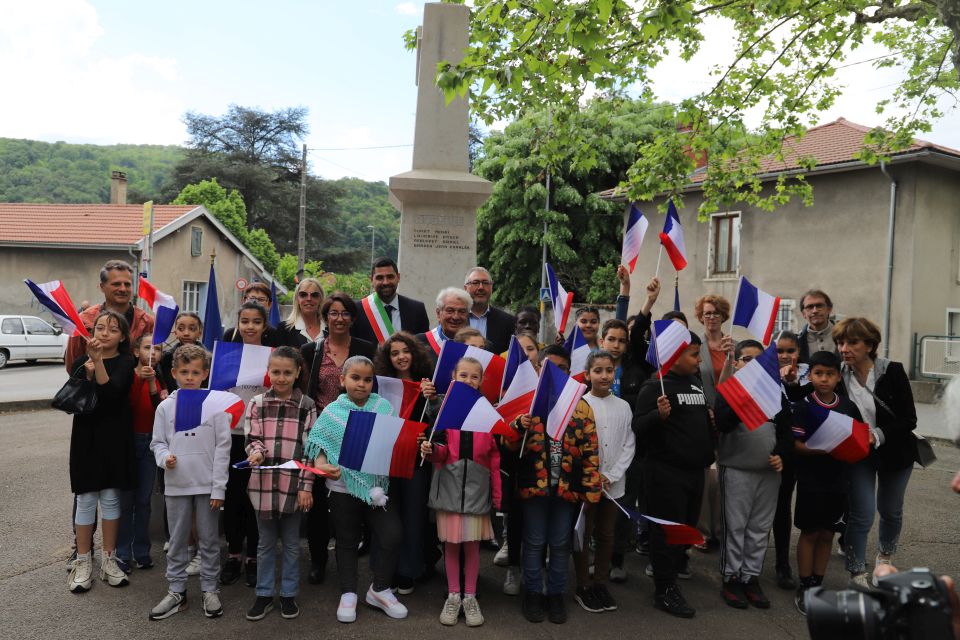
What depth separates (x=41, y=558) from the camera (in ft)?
16.7

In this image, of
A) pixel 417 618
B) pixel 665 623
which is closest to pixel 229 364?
pixel 417 618

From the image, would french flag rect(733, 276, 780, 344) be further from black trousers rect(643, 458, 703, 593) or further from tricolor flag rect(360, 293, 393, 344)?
tricolor flag rect(360, 293, 393, 344)

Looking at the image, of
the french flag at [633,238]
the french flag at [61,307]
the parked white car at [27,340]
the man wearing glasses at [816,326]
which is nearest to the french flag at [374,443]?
the french flag at [61,307]

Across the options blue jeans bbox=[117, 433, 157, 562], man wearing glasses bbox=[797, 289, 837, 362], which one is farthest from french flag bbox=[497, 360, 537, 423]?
blue jeans bbox=[117, 433, 157, 562]

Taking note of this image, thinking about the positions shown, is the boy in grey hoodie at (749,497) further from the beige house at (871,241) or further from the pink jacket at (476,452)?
the beige house at (871,241)

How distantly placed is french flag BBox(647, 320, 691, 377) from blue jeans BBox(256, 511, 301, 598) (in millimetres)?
2341

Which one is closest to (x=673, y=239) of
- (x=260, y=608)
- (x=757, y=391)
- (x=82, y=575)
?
(x=757, y=391)

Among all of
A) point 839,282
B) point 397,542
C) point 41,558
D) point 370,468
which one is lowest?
point 41,558

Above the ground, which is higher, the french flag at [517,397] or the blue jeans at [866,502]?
the french flag at [517,397]

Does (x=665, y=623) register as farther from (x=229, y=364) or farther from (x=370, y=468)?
(x=229, y=364)

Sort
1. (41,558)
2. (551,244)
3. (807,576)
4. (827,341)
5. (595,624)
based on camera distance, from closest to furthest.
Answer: (595,624)
(807,576)
(41,558)
(827,341)
(551,244)

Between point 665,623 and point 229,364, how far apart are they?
306cm

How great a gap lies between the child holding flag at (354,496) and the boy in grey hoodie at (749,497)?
79.6 inches

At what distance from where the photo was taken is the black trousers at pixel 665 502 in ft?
14.6
